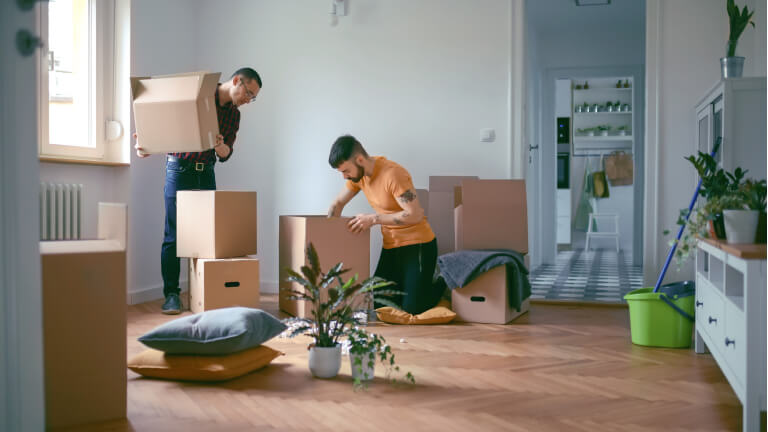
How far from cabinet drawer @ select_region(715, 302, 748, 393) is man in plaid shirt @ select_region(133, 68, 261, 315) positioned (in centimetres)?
247

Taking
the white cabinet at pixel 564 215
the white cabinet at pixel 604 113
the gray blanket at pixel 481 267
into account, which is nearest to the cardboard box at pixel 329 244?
the gray blanket at pixel 481 267

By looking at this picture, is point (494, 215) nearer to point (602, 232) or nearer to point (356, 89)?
point (356, 89)

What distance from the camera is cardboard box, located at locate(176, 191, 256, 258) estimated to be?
Answer: 3.45 metres

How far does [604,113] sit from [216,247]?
6.55 m

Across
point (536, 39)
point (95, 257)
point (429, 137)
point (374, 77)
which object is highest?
point (536, 39)

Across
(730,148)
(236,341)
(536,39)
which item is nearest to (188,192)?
(236,341)

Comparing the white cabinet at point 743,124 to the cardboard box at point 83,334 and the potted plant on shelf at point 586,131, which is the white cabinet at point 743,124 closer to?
the cardboard box at point 83,334

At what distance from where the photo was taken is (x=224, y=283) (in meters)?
3.42

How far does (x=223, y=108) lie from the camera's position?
360cm

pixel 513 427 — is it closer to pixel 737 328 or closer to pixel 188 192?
pixel 737 328

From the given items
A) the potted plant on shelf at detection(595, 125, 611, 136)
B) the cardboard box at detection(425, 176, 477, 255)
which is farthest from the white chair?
the cardboard box at detection(425, 176, 477, 255)

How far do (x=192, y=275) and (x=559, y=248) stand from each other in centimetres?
609

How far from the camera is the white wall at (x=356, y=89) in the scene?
4.18 m

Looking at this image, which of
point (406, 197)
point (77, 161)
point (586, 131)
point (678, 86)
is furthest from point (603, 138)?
point (77, 161)
